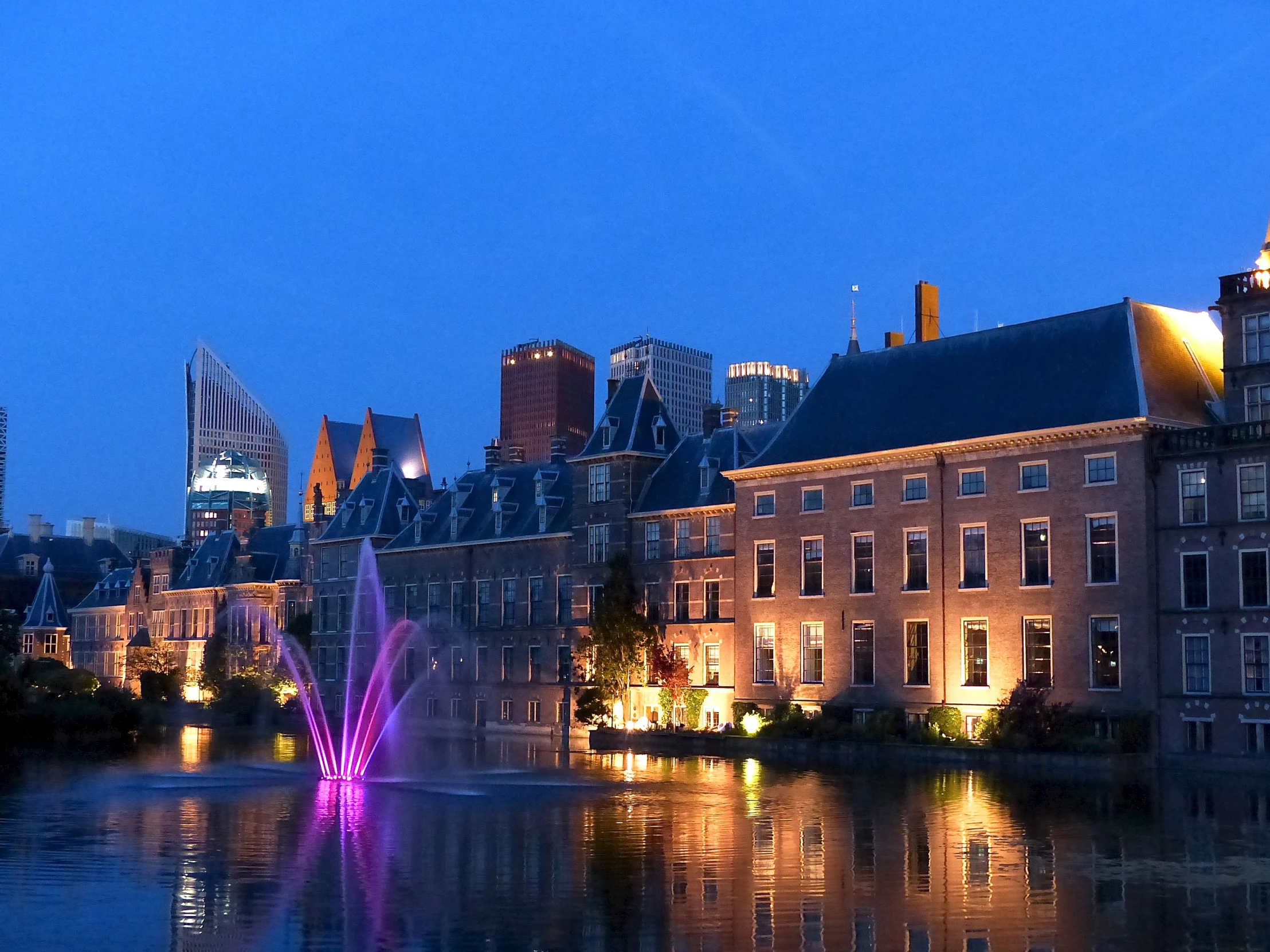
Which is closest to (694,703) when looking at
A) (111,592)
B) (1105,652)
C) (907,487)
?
(907,487)

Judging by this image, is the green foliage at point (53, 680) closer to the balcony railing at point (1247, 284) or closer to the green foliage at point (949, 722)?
the green foliage at point (949, 722)

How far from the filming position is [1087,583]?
55.7m

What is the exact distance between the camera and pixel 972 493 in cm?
6006

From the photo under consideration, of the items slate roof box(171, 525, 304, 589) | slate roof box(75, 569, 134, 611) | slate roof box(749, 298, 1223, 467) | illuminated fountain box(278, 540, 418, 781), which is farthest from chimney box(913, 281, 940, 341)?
slate roof box(75, 569, 134, 611)

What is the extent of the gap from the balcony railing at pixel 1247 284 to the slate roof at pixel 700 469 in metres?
23.8

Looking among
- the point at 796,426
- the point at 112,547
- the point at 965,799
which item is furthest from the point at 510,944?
the point at 112,547

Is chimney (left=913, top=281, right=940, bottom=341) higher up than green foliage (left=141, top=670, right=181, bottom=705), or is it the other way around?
chimney (left=913, top=281, right=940, bottom=341)

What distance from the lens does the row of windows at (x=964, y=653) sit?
2165 inches

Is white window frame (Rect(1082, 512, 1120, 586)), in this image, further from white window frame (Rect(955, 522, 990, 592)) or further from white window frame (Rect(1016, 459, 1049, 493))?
white window frame (Rect(955, 522, 990, 592))

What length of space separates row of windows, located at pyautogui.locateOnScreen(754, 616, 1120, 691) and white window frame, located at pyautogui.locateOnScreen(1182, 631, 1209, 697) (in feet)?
7.22

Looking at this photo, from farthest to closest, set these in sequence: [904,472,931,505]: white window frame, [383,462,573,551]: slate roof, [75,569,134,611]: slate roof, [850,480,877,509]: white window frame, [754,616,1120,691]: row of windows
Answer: [75,569,134,611]: slate roof, [383,462,573,551]: slate roof, [850,480,877,509]: white window frame, [904,472,931,505]: white window frame, [754,616,1120,691]: row of windows

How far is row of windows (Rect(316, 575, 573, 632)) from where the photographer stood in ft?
267

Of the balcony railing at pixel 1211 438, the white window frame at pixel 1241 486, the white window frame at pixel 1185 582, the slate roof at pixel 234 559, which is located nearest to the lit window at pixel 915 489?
the balcony railing at pixel 1211 438

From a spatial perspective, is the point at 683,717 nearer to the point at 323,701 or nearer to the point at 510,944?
the point at 323,701
